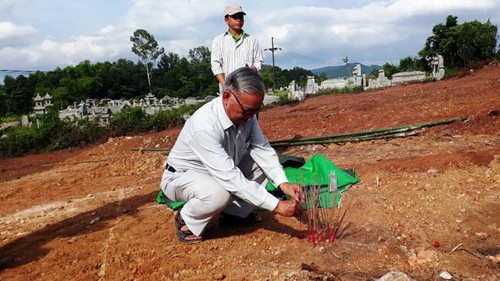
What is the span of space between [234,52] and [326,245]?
3042 mm

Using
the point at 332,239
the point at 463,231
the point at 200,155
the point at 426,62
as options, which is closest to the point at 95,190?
the point at 200,155

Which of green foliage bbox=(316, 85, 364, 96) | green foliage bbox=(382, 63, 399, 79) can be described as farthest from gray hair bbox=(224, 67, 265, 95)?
green foliage bbox=(382, 63, 399, 79)

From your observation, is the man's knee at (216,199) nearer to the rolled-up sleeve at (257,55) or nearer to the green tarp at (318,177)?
the green tarp at (318,177)

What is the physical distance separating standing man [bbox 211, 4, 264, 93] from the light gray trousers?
6.73 feet

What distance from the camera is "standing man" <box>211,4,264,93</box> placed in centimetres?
496

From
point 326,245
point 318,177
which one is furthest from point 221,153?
point 318,177

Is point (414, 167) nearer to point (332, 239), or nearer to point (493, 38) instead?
point (332, 239)

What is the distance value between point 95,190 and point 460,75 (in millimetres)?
16172

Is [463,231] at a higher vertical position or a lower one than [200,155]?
lower

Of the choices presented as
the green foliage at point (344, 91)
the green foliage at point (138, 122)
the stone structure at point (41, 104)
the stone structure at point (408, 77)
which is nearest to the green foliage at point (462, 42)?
the stone structure at point (408, 77)

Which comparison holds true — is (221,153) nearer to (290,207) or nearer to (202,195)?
(202,195)

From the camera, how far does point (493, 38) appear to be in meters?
19.2

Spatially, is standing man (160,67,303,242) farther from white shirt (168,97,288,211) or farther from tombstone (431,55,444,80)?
tombstone (431,55,444,80)

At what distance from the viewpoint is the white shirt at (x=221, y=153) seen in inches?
101
